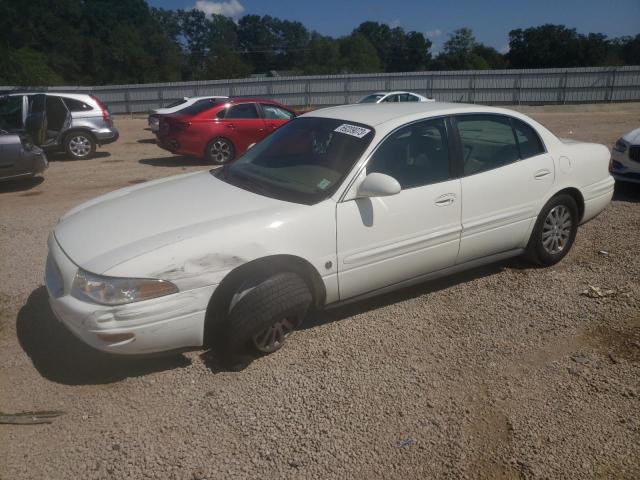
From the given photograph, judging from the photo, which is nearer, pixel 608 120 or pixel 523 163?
pixel 523 163

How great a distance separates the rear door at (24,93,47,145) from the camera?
465 inches

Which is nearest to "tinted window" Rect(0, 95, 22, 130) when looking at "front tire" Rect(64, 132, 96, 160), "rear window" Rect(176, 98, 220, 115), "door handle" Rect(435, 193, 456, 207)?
"front tire" Rect(64, 132, 96, 160)

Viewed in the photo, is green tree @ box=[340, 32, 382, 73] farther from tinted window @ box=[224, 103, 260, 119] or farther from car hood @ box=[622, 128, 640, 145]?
car hood @ box=[622, 128, 640, 145]

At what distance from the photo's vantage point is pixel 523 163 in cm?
470

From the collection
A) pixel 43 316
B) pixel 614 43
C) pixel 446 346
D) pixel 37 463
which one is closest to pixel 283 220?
pixel 446 346

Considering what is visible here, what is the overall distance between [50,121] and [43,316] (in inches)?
381

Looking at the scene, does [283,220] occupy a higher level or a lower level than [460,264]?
higher

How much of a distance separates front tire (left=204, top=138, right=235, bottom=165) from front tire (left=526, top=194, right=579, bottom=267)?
8056 mm

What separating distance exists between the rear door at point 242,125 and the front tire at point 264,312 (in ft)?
28.4

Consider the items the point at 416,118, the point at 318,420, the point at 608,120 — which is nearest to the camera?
the point at 318,420

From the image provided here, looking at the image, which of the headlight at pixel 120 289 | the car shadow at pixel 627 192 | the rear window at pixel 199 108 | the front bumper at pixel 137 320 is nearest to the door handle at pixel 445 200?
the front bumper at pixel 137 320

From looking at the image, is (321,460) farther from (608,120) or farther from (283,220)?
(608,120)

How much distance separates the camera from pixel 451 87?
106ft

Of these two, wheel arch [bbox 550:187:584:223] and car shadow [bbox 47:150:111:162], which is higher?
wheel arch [bbox 550:187:584:223]
